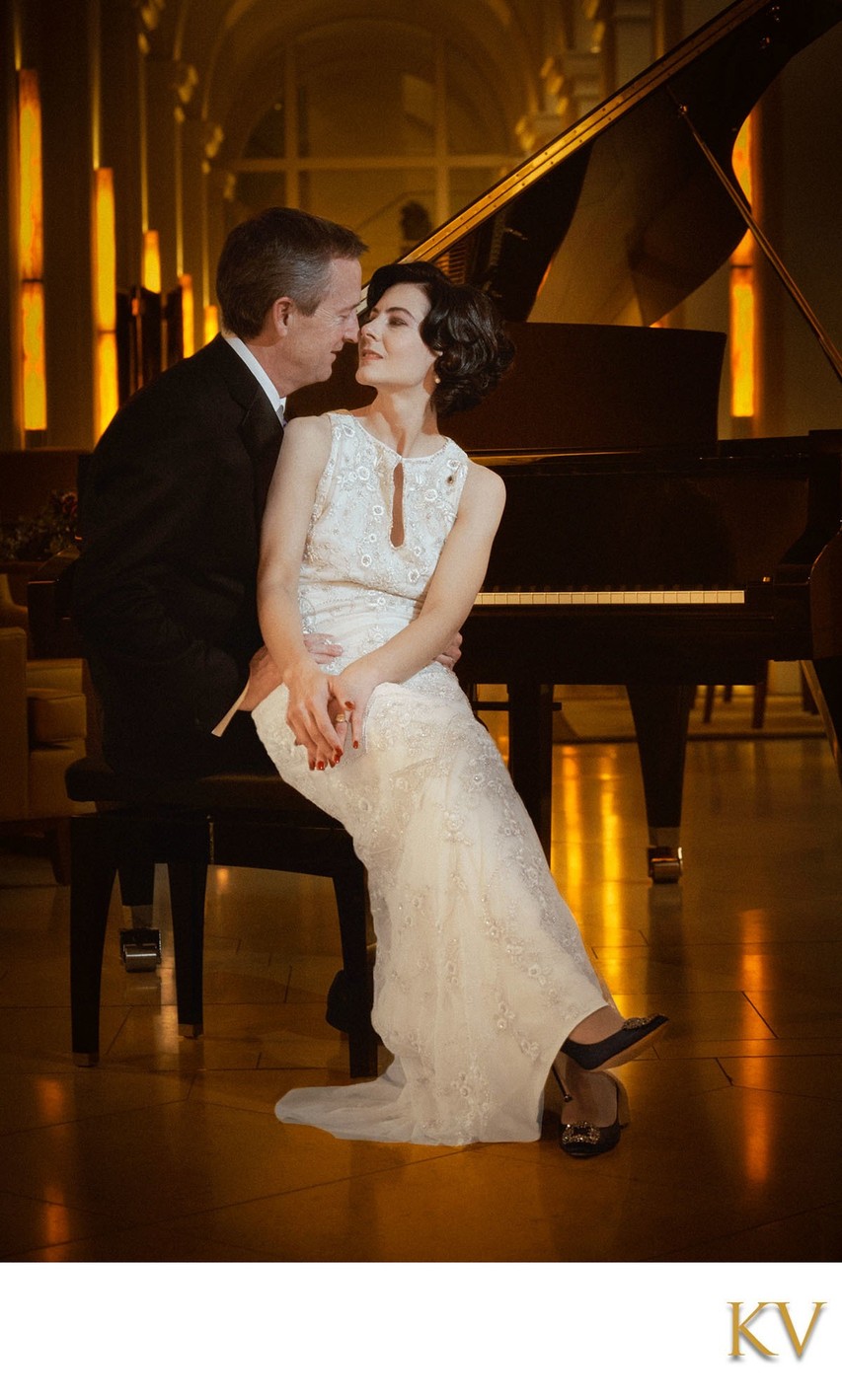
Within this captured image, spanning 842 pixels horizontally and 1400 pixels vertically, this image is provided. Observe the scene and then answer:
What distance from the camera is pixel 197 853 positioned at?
106 inches

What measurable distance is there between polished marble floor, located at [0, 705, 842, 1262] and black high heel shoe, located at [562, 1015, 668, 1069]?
0.43 ft

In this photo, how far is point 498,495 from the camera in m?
2.50

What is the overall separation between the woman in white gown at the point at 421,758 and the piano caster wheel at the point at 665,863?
6.10 feet

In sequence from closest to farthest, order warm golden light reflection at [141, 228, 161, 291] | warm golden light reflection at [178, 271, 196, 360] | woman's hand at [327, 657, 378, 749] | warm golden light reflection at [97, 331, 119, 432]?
woman's hand at [327, 657, 378, 749], warm golden light reflection at [97, 331, 119, 432], warm golden light reflection at [141, 228, 161, 291], warm golden light reflection at [178, 271, 196, 360]

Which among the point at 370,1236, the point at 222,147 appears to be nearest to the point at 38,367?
the point at 370,1236

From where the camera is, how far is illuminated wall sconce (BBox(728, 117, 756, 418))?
7719mm

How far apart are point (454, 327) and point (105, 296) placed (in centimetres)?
515

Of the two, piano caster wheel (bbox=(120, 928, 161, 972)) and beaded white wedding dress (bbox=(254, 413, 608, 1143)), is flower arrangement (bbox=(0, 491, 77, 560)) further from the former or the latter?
beaded white wedding dress (bbox=(254, 413, 608, 1143))

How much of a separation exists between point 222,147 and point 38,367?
1022cm

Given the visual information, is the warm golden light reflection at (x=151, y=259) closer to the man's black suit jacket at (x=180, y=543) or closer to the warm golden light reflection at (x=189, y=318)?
the warm golden light reflection at (x=189, y=318)

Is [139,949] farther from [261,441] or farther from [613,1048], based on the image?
[613,1048]

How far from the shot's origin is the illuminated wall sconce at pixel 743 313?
7.72 m

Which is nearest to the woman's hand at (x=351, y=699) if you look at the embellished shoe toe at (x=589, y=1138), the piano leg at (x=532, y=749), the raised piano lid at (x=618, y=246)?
the embellished shoe toe at (x=589, y=1138)

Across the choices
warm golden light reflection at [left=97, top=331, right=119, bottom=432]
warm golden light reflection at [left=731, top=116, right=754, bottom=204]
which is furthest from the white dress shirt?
warm golden light reflection at [left=731, top=116, right=754, bottom=204]
